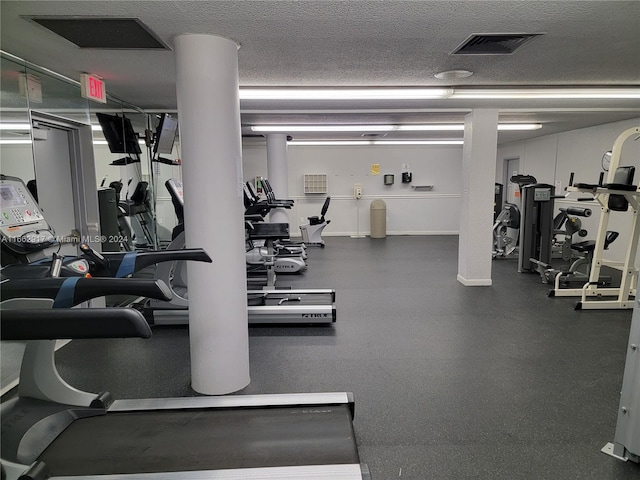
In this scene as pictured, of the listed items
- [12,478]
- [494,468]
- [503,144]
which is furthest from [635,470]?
[503,144]

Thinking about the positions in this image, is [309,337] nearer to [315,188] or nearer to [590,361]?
[590,361]

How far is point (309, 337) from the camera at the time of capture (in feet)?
12.3

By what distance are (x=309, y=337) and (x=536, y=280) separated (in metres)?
3.87

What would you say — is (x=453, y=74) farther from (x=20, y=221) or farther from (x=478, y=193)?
(x=20, y=221)

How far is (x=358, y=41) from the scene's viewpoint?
2746mm

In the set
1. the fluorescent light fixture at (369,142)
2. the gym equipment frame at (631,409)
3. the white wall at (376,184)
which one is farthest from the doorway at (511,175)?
the gym equipment frame at (631,409)

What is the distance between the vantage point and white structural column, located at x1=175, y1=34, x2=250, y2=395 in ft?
8.14

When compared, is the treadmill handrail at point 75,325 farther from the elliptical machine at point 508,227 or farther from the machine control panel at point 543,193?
the elliptical machine at point 508,227

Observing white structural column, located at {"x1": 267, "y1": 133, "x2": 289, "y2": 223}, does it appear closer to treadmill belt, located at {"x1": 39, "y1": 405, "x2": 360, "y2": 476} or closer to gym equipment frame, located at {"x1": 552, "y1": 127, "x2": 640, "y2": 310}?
gym equipment frame, located at {"x1": 552, "y1": 127, "x2": 640, "y2": 310}

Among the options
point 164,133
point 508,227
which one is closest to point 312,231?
point 508,227

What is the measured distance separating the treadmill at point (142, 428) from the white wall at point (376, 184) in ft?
27.2

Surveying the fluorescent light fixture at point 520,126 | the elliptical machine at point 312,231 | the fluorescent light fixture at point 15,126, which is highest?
the fluorescent light fixture at point 520,126

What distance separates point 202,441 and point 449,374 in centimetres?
186

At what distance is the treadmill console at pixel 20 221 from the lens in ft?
7.64
